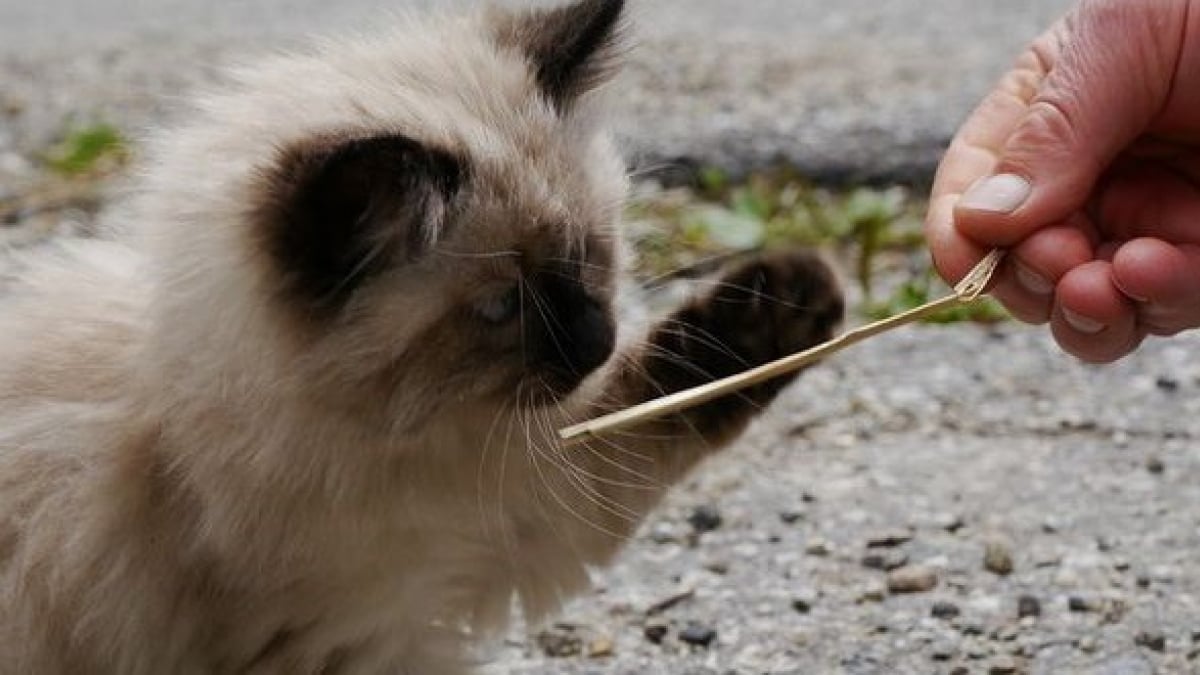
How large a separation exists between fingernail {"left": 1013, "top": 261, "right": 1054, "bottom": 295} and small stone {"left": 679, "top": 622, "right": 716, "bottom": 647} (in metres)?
0.85

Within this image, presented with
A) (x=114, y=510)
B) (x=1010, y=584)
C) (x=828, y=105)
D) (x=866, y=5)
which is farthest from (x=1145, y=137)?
(x=866, y=5)

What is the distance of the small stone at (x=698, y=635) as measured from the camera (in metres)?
3.03

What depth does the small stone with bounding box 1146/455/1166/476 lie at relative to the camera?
352 cm

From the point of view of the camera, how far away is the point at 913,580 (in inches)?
124

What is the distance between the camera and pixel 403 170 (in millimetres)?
2287

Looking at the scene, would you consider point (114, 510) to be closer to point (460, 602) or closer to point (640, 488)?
point (460, 602)

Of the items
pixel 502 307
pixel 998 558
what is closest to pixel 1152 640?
pixel 998 558

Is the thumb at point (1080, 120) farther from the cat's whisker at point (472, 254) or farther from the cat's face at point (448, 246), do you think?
the cat's whisker at point (472, 254)

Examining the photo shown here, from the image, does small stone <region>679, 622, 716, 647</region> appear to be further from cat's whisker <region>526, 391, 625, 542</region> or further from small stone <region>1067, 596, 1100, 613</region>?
small stone <region>1067, 596, 1100, 613</region>

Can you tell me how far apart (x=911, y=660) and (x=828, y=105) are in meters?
3.12

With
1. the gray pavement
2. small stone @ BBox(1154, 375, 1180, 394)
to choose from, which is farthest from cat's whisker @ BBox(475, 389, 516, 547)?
the gray pavement

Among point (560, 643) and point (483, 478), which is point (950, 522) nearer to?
point (560, 643)

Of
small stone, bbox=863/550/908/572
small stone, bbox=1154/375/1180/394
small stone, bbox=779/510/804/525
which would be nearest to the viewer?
small stone, bbox=863/550/908/572

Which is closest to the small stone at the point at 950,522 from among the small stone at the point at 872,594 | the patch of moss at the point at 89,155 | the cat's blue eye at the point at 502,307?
the small stone at the point at 872,594
